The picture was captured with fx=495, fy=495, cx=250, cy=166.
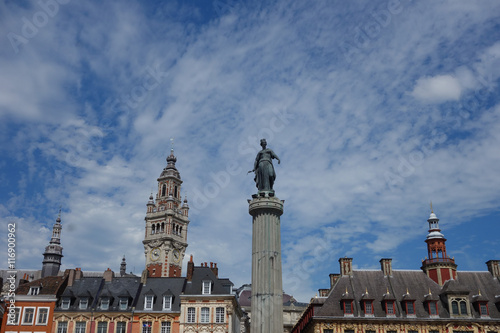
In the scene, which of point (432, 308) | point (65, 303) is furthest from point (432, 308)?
point (65, 303)

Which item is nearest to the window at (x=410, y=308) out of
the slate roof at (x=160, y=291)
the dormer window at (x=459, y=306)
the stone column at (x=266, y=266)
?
the dormer window at (x=459, y=306)

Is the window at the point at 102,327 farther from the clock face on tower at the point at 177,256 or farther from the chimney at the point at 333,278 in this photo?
the clock face on tower at the point at 177,256

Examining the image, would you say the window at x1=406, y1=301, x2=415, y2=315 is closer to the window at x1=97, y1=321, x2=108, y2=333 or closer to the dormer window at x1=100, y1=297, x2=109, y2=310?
the window at x1=97, y1=321, x2=108, y2=333

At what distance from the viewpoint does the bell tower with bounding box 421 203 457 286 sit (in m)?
49.0

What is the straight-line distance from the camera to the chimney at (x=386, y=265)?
49344mm

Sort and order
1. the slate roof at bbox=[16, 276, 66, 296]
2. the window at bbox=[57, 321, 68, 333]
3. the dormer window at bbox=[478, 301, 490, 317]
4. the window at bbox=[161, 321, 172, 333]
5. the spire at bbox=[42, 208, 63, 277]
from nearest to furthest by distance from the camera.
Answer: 1. the dormer window at bbox=[478, 301, 490, 317]
2. the window at bbox=[161, 321, 172, 333]
3. the window at bbox=[57, 321, 68, 333]
4. the slate roof at bbox=[16, 276, 66, 296]
5. the spire at bbox=[42, 208, 63, 277]

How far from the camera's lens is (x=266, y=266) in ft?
75.0

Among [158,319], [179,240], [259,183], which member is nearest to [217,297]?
[158,319]

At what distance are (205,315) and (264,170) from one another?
87.4 feet

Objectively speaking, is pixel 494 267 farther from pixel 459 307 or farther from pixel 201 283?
pixel 201 283

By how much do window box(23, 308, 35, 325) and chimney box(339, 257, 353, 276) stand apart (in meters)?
30.3

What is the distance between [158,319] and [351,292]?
727 inches

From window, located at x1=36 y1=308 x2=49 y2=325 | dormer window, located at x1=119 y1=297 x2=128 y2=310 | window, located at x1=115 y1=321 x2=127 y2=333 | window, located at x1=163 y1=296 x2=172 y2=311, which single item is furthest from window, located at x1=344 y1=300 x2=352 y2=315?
window, located at x1=36 y1=308 x2=49 y2=325

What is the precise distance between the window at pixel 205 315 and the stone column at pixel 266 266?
25.4m
